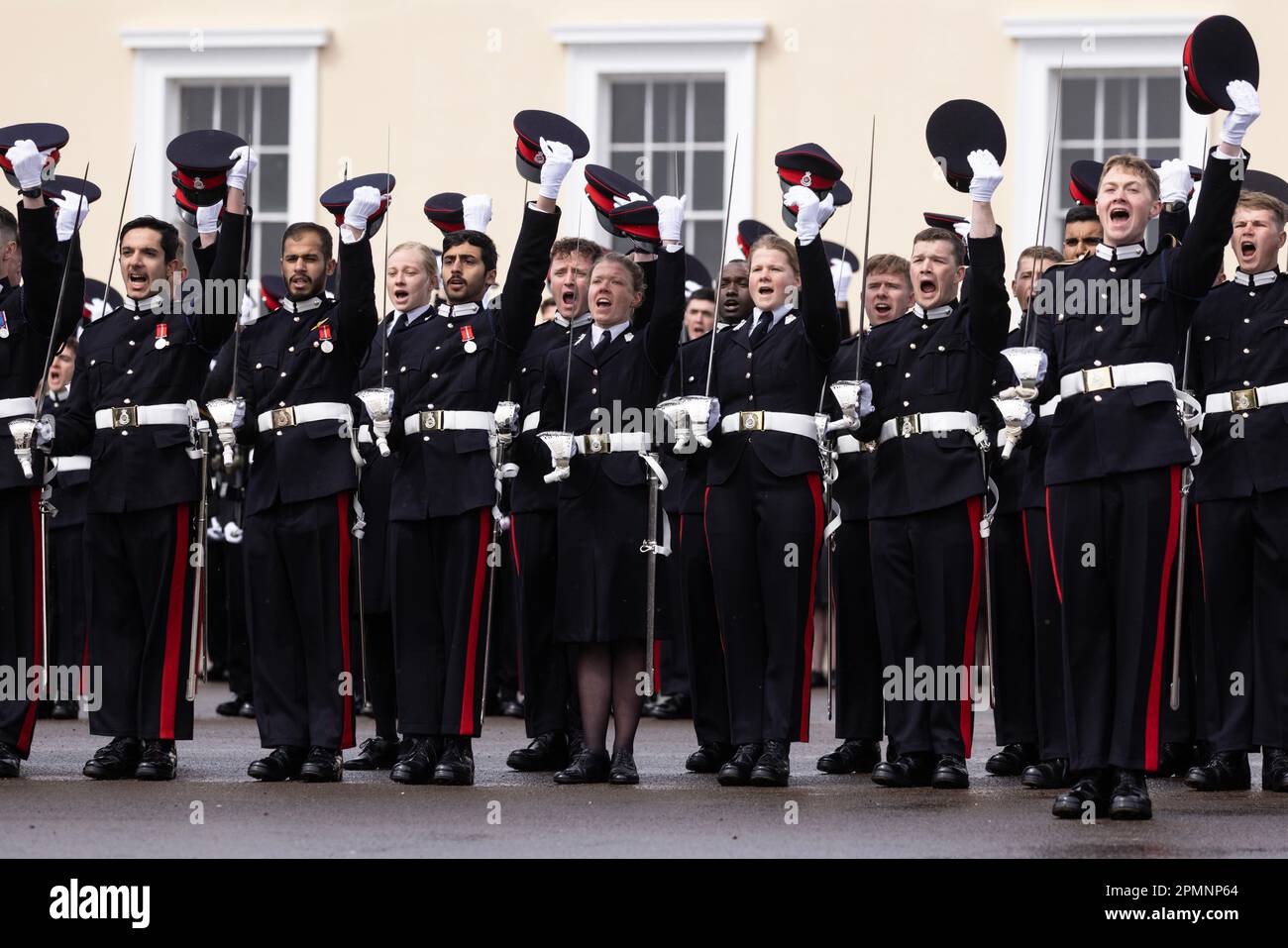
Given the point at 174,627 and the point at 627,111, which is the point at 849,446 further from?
the point at 627,111

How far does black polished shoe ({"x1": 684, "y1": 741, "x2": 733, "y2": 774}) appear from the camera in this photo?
28.7 feet

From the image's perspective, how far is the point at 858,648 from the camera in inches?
346

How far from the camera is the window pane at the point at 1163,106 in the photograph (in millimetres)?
15391

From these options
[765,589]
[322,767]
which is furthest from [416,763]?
[765,589]

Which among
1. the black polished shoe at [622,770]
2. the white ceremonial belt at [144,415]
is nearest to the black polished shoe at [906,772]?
the black polished shoe at [622,770]

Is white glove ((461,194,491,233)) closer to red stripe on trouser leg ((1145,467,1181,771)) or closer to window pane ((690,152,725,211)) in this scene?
red stripe on trouser leg ((1145,467,1181,771))

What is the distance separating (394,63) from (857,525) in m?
8.28

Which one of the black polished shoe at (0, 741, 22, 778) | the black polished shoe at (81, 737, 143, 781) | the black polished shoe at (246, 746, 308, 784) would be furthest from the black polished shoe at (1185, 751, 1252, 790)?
the black polished shoe at (0, 741, 22, 778)

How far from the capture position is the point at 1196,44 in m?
7.46

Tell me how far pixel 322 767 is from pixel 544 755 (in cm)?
100

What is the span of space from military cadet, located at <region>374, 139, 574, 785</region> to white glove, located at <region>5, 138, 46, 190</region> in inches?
58.9

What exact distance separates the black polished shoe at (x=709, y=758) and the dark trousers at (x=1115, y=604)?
1746 millimetres
